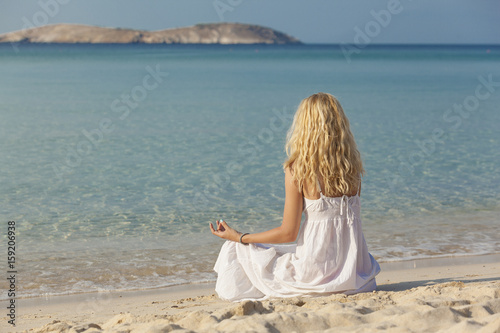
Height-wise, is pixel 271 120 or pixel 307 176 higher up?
pixel 271 120

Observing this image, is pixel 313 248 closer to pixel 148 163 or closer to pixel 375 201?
pixel 375 201

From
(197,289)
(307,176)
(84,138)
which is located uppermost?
(84,138)

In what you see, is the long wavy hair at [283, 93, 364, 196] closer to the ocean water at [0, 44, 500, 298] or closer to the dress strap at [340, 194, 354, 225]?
the dress strap at [340, 194, 354, 225]

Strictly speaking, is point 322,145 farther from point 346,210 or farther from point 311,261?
point 311,261

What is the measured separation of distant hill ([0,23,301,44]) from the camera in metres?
120

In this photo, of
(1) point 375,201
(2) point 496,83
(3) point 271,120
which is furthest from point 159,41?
(1) point 375,201

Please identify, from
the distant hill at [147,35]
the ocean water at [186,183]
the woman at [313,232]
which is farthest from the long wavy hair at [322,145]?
the distant hill at [147,35]

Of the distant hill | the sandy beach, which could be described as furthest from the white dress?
the distant hill

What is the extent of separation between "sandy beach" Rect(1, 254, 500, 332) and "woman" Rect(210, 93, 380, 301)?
160 millimetres

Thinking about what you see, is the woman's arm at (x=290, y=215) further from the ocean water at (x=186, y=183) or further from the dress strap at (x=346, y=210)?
the ocean water at (x=186, y=183)

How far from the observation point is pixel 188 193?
773cm

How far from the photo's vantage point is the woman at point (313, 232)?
3.47 metres

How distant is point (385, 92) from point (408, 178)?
52.2 ft

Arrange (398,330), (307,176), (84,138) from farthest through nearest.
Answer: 1. (84,138)
2. (307,176)
3. (398,330)
